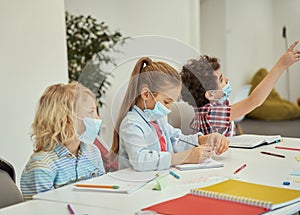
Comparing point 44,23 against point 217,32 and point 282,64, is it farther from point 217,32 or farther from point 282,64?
point 217,32

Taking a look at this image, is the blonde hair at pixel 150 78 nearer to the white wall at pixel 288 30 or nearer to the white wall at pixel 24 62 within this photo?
the white wall at pixel 24 62

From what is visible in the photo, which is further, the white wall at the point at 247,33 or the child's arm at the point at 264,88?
the white wall at the point at 247,33

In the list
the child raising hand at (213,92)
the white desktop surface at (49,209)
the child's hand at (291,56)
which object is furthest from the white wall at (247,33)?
the white desktop surface at (49,209)

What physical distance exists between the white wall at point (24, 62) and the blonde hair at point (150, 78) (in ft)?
3.69

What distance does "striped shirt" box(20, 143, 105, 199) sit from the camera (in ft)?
4.68

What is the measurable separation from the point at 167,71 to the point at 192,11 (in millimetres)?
3348

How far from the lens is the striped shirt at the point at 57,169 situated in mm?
1427

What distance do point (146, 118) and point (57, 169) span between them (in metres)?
0.34

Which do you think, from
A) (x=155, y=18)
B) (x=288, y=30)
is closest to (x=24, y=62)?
(x=155, y=18)

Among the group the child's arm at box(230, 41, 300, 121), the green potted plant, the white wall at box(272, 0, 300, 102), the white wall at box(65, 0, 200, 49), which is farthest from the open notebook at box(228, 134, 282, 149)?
the white wall at box(272, 0, 300, 102)

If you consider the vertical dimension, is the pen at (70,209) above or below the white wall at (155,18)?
below

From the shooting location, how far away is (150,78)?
149cm

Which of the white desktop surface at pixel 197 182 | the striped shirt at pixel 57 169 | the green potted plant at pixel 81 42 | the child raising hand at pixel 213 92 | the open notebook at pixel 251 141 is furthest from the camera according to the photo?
the green potted plant at pixel 81 42

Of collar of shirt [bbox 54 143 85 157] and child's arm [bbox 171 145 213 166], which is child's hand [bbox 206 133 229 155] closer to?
child's arm [bbox 171 145 213 166]
